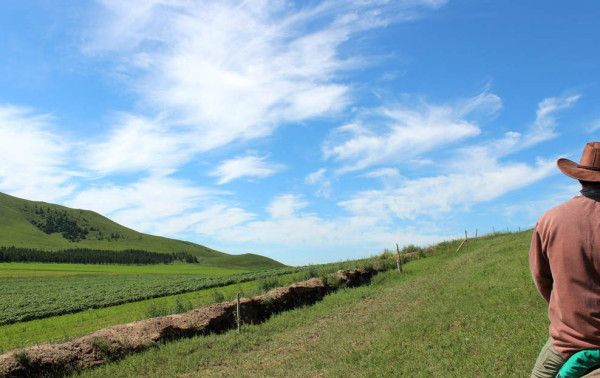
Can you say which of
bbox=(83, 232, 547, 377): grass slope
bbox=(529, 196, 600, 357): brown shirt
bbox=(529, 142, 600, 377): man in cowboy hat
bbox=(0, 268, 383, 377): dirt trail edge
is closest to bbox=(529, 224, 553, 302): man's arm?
bbox=(529, 142, 600, 377): man in cowboy hat

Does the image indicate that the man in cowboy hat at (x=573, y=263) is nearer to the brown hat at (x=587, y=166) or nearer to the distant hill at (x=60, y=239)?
the brown hat at (x=587, y=166)

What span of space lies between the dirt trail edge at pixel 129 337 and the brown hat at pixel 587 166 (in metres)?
18.2

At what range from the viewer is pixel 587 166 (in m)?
3.80

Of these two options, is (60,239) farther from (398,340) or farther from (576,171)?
(576,171)

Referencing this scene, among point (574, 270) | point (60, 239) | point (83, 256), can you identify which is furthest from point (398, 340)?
point (60, 239)

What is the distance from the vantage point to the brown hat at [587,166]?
12.3 ft

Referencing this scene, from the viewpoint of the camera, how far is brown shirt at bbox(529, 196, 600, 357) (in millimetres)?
3545

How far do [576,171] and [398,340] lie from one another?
10598mm

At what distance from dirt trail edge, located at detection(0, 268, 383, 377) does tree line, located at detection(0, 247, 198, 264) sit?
117 m

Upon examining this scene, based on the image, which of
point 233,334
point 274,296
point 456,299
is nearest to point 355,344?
point 456,299

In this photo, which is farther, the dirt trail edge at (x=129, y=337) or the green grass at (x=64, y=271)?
the green grass at (x=64, y=271)

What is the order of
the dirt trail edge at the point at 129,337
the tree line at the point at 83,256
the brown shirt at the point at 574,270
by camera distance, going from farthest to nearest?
the tree line at the point at 83,256
the dirt trail edge at the point at 129,337
the brown shirt at the point at 574,270

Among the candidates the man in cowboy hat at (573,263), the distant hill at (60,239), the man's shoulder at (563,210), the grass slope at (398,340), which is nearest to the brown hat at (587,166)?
the man in cowboy hat at (573,263)

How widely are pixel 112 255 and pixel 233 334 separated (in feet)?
460
